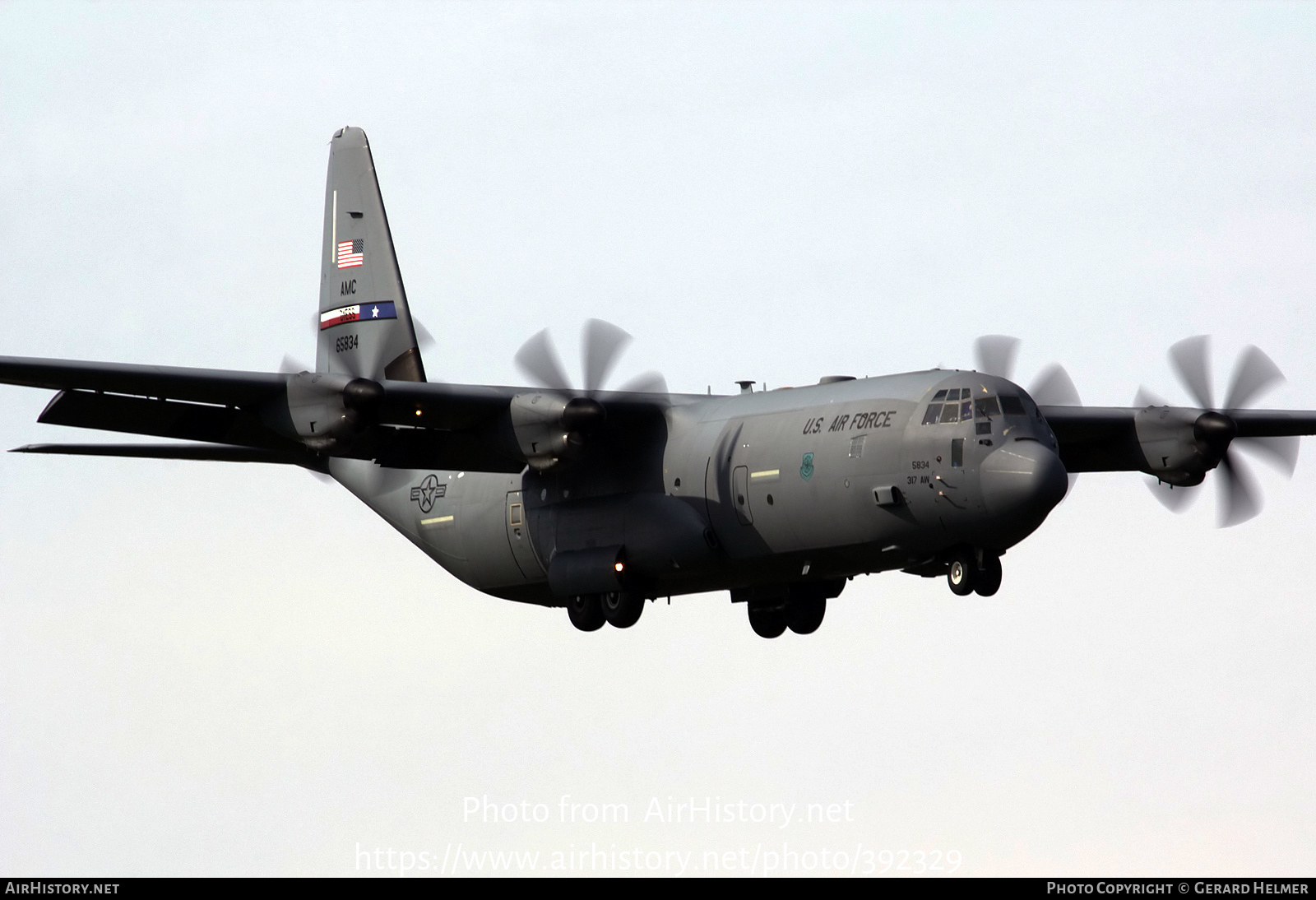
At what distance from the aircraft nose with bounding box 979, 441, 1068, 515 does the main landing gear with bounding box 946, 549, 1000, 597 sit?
1013 mm

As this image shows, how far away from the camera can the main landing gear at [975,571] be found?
23.2 metres

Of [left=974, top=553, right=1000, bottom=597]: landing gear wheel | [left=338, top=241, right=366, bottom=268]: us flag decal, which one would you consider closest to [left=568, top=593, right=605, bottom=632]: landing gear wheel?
[left=974, top=553, right=1000, bottom=597]: landing gear wheel

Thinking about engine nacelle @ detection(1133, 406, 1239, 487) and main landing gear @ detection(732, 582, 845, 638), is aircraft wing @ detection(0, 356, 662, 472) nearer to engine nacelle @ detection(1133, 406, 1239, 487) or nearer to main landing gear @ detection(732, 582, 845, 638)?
main landing gear @ detection(732, 582, 845, 638)

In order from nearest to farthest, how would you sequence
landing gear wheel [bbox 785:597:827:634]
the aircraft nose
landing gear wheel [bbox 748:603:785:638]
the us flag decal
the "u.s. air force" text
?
the aircraft nose
the "u.s. air force" text
landing gear wheel [bbox 785:597:827:634]
landing gear wheel [bbox 748:603:785:638]
the us flag decal

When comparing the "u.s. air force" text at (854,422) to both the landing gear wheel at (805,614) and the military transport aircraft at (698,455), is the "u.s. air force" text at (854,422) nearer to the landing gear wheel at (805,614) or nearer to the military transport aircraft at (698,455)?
the military transport aircraft at (698,455)

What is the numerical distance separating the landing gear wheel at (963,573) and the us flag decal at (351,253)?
13168 millimetres

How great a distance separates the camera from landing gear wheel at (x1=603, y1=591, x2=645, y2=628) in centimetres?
2580

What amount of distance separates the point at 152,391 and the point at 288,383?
173cm

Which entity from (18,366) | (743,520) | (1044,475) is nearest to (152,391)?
(18,366)

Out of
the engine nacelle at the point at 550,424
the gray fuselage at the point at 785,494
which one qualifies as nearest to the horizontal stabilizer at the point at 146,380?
the engine nacelle at the point at 550,424

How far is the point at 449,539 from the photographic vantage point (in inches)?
1135

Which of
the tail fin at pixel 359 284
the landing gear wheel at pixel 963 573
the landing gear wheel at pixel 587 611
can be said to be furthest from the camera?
the tail fin at pixel 359 284

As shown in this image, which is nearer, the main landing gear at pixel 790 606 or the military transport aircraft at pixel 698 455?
the military transport aircraft at pixel 698 455

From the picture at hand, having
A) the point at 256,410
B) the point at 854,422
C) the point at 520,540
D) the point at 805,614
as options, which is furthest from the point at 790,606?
the point at 256,410
